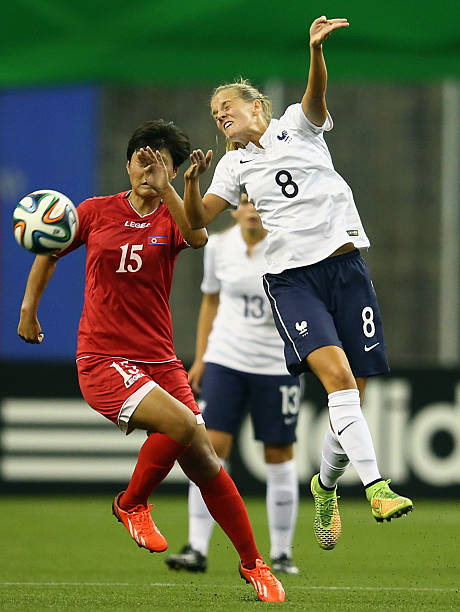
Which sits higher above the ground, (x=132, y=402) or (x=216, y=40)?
(x=216, y=40)

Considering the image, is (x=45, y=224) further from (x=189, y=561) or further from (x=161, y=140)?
(x=189, y=561)

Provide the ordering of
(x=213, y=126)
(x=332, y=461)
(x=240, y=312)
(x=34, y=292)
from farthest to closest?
(x=213, y=126)
(x=240, y=312)
(x=332, y=461)
(x=34, y=292)

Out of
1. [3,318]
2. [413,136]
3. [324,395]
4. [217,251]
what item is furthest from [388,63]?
[413,136]

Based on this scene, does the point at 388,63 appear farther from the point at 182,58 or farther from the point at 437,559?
the point at 437,559

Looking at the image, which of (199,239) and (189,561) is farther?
(189,561)

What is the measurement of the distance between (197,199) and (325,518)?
169 centimetres

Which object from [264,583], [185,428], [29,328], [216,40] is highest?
[216,40]

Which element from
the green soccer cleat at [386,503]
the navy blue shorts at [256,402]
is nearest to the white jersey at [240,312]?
the navy blue shorts at [256,402]

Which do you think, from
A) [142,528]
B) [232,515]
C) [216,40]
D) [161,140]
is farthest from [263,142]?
[216,40]

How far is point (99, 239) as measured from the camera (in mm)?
6000

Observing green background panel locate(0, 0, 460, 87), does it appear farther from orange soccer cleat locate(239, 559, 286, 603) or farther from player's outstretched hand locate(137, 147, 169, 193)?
orange soccer cleat locate(239, 559, 286, 603)

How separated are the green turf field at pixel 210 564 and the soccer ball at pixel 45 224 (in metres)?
1.58

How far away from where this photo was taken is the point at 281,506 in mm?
7410

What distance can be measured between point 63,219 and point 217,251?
218 centimetres
